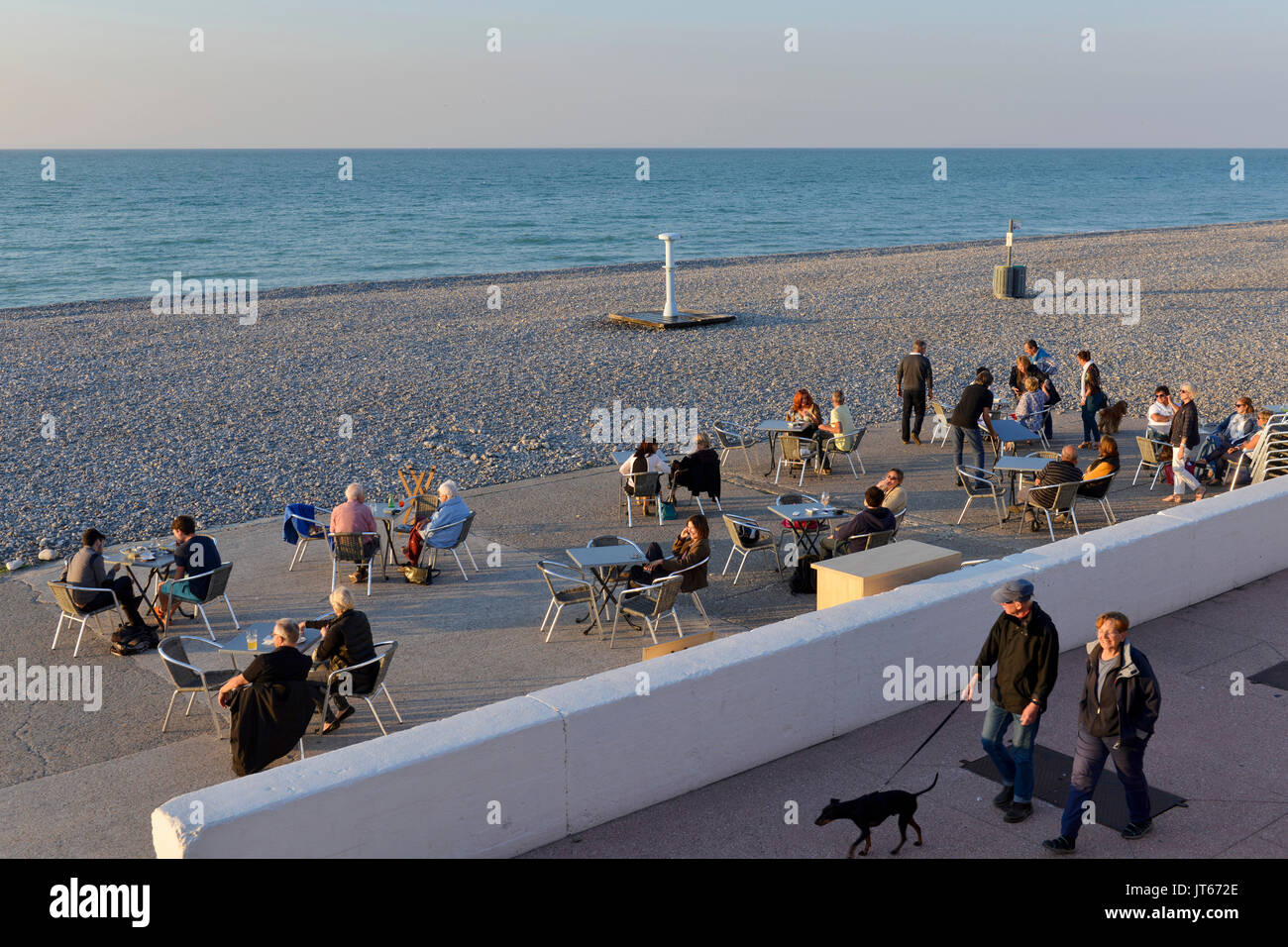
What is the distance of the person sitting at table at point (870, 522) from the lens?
10.4 metres

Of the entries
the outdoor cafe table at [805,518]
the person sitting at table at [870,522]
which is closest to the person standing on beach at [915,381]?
the outdoor cafe table at [805,518]

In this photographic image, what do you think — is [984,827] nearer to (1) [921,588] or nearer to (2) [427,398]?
(1) [921,588]

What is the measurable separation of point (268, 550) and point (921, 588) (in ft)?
23.8

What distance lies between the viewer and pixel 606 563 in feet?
31.9

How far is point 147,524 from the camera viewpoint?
44.8ft

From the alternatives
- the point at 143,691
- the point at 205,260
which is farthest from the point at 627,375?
the point at 205,260

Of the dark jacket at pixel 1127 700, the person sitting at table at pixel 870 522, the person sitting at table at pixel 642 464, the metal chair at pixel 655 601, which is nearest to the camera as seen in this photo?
the dark jacket at pixel 1127 700

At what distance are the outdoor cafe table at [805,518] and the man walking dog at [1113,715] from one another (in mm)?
5107

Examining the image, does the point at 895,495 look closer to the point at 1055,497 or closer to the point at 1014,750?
the point at 1055,497

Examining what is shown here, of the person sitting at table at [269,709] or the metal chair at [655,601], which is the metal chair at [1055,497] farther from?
the person sitting at table at [269,709]

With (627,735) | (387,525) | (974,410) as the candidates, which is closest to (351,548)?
(387,525)

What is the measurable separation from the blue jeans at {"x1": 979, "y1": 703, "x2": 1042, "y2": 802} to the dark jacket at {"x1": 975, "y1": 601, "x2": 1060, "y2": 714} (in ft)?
0.36

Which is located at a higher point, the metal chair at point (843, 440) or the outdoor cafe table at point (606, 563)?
the metal chair at point (843, 440)
